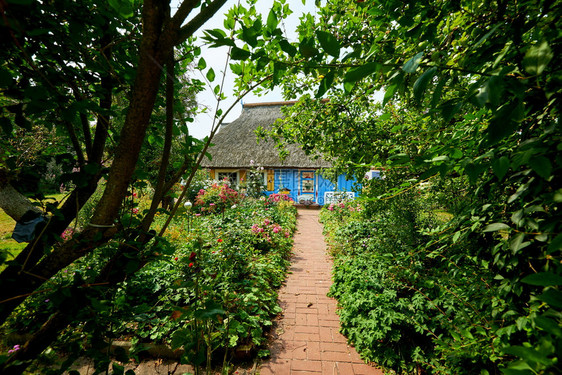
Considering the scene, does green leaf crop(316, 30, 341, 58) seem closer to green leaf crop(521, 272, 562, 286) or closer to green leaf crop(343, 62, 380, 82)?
green leaf crop(343, 62, 380, 82)

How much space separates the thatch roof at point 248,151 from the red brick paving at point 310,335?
8835 millimetres

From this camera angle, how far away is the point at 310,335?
3016mm

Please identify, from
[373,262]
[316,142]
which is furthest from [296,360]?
[316,142]

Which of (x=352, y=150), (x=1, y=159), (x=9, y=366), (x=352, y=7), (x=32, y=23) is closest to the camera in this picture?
(x=9, y=366)

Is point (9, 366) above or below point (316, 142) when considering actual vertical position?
below

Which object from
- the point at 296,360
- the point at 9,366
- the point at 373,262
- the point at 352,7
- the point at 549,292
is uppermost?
the point at 352,7

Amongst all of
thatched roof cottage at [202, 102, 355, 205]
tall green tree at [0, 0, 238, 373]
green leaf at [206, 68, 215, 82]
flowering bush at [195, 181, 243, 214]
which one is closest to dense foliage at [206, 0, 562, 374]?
green leaf at [206, 68, 215, 82]

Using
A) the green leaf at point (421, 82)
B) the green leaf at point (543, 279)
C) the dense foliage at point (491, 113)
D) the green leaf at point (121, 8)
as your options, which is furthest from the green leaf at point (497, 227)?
the green leaf at point (121, 8)

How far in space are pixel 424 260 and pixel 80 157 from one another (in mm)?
4373

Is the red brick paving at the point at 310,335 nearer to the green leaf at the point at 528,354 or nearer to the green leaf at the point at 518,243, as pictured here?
the green leaf at the point at 518,243

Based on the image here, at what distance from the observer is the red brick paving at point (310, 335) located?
98.7 inches

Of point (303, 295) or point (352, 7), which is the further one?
point (303, 295)

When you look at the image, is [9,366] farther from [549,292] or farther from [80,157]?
[549,292]

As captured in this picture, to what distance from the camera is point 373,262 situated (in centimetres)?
381
